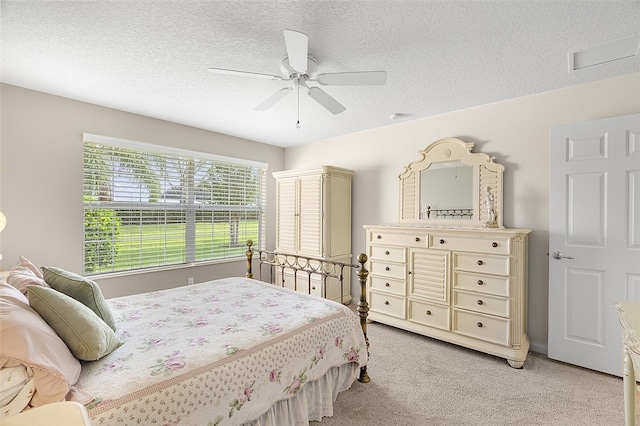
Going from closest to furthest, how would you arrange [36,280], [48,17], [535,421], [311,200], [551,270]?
[36,280], [48,17], [535,421], [551,270], [311,200]

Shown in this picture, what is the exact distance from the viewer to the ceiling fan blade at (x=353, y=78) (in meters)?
1.94

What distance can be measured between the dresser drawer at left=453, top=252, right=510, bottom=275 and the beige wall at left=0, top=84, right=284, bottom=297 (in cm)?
358

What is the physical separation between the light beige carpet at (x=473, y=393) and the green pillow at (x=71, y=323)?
4.54ft

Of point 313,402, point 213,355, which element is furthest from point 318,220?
point 213,355

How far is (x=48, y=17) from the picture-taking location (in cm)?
177


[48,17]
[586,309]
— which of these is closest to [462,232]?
[586,309]

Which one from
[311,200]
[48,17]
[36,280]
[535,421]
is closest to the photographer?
[36,280]

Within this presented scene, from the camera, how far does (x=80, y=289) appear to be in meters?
1.62

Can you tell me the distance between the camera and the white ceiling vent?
6.60 feet

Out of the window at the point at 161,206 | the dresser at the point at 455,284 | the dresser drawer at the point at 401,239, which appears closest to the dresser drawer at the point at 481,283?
the dresser at the point at 455,284

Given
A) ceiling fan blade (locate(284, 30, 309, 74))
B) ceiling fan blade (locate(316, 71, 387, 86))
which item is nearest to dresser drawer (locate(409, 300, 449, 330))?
ceiling fan blade (locate(316, 71, 387, 86))

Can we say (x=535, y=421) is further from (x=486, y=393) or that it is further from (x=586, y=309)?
(x=586, y=309)

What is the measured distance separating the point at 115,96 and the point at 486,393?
4.27 metres

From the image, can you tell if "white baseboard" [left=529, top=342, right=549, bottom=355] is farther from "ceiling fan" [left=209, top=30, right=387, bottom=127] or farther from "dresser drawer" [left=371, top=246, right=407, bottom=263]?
"ceiling fan" [left=209, top=30, right=387, bottom=127]
